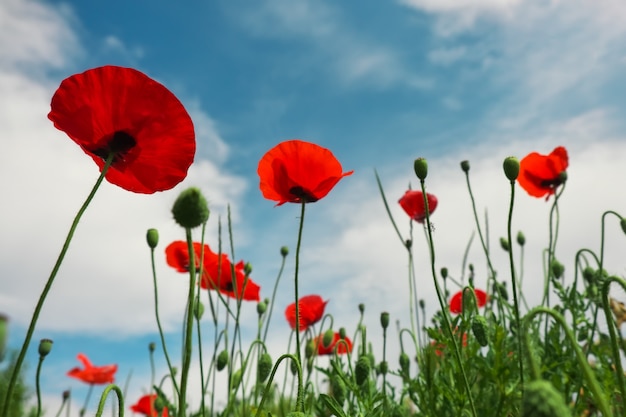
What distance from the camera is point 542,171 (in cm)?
347

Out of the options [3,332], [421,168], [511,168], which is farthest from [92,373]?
[511,168]

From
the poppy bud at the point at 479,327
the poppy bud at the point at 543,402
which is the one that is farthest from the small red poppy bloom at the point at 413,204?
the poppy bud at the point at 543,402

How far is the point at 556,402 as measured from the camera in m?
0.84

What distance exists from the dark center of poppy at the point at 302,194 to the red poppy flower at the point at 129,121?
655 millimetres

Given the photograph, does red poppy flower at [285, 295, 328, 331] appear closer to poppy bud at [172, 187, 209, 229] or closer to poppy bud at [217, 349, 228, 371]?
poppy bud at [217, 349, 228, 371]

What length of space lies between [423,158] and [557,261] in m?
2.08

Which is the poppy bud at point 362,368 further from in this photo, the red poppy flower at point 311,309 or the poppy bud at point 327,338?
the red poppy flower at point 311,309

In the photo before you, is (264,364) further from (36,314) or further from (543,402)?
(543,402)

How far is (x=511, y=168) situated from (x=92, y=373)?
3534 millimetres

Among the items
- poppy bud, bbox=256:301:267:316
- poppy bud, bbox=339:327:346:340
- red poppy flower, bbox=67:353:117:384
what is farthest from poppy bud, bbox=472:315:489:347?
red poppy flower, bbox=67:353:117:384

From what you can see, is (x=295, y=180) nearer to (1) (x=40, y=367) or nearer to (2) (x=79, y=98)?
(2) (x=79, y=98)

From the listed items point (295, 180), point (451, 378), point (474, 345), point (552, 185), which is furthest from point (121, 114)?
point (552, 185)

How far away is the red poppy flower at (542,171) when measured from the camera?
3.45 m

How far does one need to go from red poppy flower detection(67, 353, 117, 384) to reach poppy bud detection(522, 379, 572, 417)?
13.1ft
